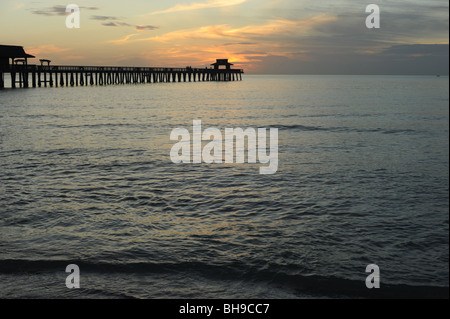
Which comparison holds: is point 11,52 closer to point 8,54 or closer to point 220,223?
point 8,54

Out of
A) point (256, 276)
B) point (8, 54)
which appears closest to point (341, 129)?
point (256, 276)

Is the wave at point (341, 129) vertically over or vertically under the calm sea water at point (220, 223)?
over

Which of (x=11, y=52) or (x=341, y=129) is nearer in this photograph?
(x=341, y=129)

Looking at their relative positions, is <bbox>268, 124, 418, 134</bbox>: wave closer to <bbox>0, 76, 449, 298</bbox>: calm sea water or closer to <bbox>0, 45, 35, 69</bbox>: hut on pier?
<bbox>0, 76, 449, 298</bbox>: calm sea water

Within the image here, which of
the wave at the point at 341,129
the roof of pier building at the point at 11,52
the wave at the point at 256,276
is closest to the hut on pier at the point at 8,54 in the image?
the roof of pier building at the point at 11,52

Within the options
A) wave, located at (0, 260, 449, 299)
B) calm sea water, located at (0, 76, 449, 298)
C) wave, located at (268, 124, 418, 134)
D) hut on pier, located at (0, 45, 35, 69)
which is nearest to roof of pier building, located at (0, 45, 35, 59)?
hut on pier, located at (0, 45, 35, 69)

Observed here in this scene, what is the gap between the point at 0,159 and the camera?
15031mm

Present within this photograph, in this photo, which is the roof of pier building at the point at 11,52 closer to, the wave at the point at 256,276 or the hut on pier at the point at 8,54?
the hut on pier at the point at 8,54

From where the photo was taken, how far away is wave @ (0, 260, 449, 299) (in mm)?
5828

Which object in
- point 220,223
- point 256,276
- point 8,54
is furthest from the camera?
point 8,54

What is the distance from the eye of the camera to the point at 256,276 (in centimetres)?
628

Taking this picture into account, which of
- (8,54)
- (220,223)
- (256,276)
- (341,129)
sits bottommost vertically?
(256,276)

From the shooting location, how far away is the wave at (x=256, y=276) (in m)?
5.83
